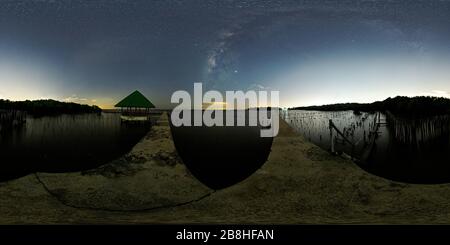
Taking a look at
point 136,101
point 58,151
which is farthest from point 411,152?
point 58,151

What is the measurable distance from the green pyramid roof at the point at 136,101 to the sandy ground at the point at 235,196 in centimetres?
2604

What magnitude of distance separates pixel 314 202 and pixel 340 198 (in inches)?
42.7

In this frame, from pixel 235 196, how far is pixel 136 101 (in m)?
31.9

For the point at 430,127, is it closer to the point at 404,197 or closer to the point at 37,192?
the point at 404,197

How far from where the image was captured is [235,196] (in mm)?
13547

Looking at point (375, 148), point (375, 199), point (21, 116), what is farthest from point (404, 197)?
point (21, 116)

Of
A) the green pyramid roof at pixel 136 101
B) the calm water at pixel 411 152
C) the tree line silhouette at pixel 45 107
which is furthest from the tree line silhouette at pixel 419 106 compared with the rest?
the tree line silhouette at pixel 45 107

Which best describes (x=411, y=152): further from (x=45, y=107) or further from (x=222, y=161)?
(x=45, y=107)

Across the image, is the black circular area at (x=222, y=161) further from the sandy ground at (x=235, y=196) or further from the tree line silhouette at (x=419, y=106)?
the tree line silhouette at (x=419, y=106)

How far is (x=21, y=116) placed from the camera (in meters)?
61.0

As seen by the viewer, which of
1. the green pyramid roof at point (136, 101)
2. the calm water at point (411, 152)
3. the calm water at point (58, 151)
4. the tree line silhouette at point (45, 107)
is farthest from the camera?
the tree line silhouette at point (45, 107)

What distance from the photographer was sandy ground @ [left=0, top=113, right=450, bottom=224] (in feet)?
37.3

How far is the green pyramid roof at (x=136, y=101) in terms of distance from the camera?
42.2 metres
